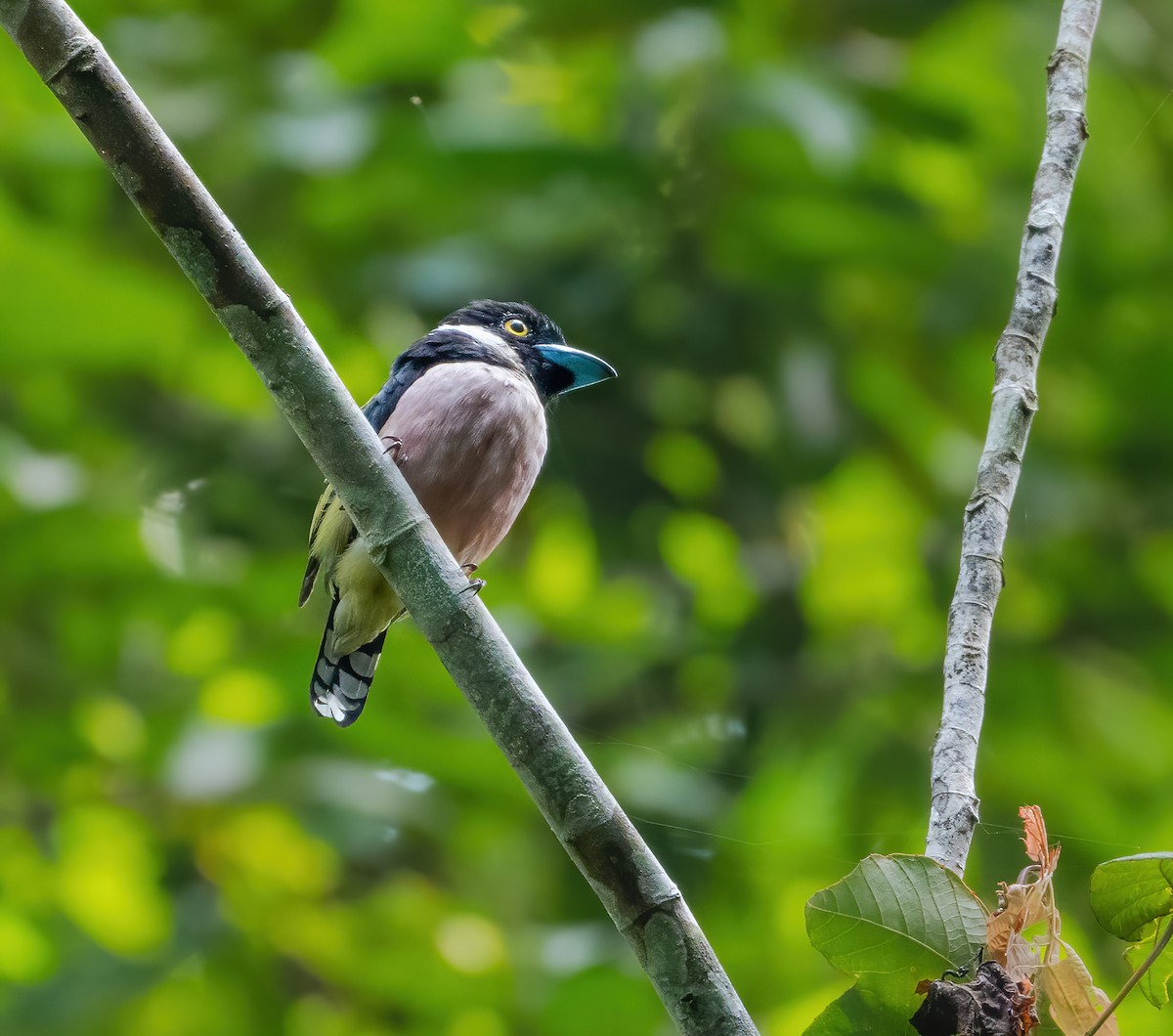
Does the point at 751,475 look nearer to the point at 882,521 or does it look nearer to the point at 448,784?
the point at 882,521

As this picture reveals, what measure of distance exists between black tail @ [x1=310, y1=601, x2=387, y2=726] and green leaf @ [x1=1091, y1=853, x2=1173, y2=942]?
7.58ft

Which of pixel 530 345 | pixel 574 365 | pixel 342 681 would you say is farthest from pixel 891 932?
pixel 530 345

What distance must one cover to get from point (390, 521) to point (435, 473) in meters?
1.25

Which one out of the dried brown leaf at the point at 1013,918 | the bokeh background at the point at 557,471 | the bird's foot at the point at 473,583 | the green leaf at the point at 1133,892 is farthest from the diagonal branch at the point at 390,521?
the bokeh background at the point at 557,471

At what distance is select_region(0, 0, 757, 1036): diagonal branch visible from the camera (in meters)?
1.86

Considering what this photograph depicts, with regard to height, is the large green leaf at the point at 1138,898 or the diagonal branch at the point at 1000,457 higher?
the diagonal branch at the point at 1000,457

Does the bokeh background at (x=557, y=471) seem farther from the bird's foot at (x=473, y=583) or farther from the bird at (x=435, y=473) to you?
the bird's foot at (x=473, y=583)

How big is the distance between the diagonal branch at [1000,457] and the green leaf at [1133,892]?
0.72ft

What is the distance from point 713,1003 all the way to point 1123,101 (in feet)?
13.9

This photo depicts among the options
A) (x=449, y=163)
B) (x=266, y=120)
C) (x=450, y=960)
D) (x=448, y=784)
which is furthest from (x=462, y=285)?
(x=450, y=960)

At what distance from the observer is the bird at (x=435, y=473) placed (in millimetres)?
3371

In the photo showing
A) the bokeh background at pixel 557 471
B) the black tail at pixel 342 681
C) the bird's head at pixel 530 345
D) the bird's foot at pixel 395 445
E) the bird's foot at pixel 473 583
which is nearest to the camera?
the bird's foot at pixel 473 583

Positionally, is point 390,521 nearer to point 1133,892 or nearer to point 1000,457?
point 1000,457

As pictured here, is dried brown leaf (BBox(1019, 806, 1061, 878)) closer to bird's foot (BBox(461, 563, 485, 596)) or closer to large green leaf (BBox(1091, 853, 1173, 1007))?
large green leaf (BBox(1091, 853, 1173, 1007))
